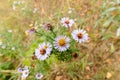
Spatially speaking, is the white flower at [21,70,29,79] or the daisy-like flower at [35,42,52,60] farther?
the white flower at [21,70,29,79]

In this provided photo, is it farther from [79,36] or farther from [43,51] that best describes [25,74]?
[79,36]

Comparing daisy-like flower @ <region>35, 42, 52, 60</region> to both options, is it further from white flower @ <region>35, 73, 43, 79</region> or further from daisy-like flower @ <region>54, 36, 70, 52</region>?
white flower @ <region>35, 73, 43, 79</region>

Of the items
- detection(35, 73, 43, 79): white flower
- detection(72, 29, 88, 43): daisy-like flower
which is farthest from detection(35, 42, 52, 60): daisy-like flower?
detection(35, 73, 43, 79): white flower

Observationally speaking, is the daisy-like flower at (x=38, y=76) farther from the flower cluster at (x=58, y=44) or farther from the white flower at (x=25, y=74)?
the flower cluster at (x=58, y=44)

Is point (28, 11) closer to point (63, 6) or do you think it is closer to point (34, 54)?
point (63, 6)

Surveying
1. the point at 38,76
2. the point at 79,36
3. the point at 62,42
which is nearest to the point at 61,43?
the point at 62,42

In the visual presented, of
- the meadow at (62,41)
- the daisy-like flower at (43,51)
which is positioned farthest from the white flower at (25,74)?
the daisy-like flower at (43,51)

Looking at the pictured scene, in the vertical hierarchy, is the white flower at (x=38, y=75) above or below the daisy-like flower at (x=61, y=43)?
below

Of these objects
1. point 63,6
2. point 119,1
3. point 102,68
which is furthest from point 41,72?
point 63,6
